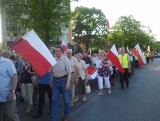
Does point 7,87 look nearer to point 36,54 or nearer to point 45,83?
point 36,54

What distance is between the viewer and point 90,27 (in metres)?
75.1

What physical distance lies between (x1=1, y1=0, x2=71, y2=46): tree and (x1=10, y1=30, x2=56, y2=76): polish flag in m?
19.0

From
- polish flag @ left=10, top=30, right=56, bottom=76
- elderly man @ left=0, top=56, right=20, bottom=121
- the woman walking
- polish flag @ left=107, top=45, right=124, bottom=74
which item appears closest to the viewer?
elderly man @ left=0, top=56, right=20, bottom=121

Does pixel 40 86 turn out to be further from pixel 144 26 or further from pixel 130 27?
pixel 144 26

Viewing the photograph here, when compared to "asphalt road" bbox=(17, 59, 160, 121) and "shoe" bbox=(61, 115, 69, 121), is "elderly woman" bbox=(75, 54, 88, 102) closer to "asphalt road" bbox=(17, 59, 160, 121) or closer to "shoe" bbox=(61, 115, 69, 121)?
"asphalt road" bbox=(17, 59, 160, 121)

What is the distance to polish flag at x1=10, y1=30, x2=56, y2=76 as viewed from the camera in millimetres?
7645

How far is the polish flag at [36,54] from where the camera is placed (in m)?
7.64

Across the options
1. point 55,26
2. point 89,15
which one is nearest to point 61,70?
point 55,26

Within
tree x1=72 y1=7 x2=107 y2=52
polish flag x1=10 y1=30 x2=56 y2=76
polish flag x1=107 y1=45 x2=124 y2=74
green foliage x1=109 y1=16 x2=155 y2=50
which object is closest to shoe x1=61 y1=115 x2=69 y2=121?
polish flag x1=10 y1=30 x2=56 y2=76

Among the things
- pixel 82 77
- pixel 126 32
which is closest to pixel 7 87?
pixel 82 77

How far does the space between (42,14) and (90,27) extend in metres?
48.3

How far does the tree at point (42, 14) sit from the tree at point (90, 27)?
4362 centimetres

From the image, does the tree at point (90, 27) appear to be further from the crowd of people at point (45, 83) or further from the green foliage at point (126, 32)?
the crowd of people at point (45, 83)

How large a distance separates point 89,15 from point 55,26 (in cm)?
4965
